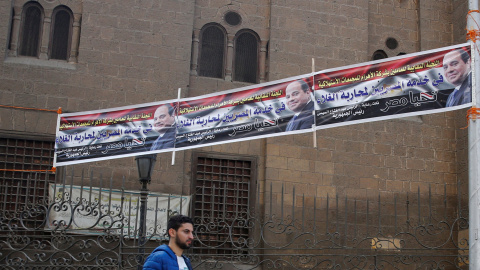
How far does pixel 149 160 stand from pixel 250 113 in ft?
6.68

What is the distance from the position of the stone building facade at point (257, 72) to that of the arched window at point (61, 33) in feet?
0.14

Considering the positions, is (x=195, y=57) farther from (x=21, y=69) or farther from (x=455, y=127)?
(x=455, y=127)

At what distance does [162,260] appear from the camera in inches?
212

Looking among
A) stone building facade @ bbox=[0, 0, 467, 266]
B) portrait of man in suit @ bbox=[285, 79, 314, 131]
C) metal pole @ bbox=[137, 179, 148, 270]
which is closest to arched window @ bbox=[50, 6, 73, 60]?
stone building facade @ bbox=[0, 0, 467, 266]

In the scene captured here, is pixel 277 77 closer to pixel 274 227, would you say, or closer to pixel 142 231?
pixel 274 227

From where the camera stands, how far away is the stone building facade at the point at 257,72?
13023 mm

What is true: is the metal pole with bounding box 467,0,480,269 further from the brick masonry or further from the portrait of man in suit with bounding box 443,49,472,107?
the brick masonry

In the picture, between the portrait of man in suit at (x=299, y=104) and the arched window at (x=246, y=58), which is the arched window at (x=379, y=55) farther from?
the portrait of man in suit at (x=299, y=104)

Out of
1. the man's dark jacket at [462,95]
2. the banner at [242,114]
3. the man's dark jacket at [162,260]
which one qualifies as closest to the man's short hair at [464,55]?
the man's dark jacket at [462,95]

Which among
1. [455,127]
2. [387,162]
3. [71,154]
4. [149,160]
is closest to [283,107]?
[149,160]

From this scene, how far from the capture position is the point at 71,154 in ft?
37.4

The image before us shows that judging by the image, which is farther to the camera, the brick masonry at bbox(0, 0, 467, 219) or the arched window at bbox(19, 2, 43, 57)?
the arched window at bbox(19, 2, 43, 57)

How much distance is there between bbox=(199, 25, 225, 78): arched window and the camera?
1427cm

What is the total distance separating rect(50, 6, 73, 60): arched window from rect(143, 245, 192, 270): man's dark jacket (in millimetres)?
8898
